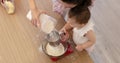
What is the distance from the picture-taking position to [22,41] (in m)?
1.05

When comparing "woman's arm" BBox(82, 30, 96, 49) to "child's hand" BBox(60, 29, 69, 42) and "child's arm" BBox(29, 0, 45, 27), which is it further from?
"child's arm" BBox(29, 0, 45, 27)

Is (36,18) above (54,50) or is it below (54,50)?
above

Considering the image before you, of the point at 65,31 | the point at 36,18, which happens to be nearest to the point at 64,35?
the point at 65,31

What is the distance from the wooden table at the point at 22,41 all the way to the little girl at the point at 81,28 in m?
0.04

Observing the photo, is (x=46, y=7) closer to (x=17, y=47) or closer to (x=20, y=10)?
(x=20, y=10)

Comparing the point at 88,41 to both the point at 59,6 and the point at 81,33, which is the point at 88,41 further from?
the point at 59,6

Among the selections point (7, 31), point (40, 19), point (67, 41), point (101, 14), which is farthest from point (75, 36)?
point (101, 14)

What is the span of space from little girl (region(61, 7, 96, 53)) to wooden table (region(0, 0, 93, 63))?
0.04 m

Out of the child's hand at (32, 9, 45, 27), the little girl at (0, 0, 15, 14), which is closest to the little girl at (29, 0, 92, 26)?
the child's hand at (32, 9, 45, 27)

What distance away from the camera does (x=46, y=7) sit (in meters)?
1.19

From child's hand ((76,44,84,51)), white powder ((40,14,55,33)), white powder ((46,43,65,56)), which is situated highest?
white powder ((40,14,55,33))

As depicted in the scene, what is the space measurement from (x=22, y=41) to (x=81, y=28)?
11.2 inches

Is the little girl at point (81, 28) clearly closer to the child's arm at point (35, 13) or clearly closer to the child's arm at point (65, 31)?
the child's arm at point (65, 31)

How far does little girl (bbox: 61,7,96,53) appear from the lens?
929mm
